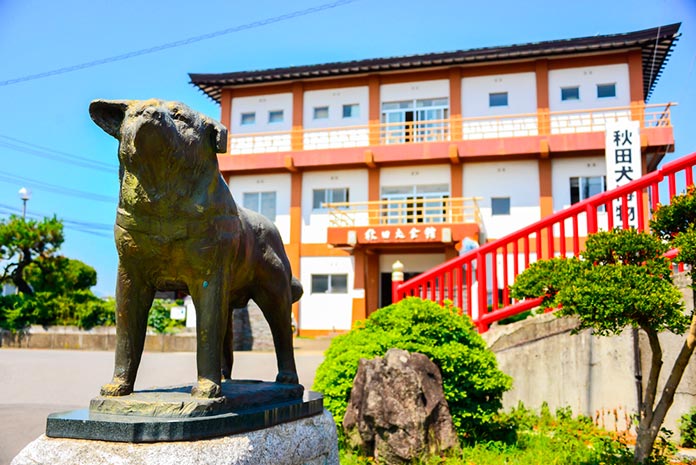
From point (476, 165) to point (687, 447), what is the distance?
1714 centimetres

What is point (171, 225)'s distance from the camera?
9.02 feet

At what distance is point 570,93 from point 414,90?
5960 mm

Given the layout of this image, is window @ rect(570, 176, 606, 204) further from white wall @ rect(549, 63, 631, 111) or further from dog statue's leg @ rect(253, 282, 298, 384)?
dog statue's leg @ rect(253, 282, 298, 384)

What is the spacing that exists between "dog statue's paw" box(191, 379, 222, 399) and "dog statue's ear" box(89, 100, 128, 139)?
1253 millimetres

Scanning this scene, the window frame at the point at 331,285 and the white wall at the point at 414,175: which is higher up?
the white wall at the point at 414,175

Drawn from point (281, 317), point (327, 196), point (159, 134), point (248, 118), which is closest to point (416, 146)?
point (327, 196)

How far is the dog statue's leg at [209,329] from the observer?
112 inches

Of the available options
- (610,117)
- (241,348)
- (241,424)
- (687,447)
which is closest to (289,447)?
(241,424)

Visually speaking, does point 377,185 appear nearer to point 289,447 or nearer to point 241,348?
point 241,348

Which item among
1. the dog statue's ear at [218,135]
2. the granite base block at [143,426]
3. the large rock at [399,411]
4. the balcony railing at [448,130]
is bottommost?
the large rock at [399,411]

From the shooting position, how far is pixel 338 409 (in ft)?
20.5

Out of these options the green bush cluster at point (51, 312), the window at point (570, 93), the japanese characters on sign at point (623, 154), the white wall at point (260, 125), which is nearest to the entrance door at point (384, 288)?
the white wall at point (260, 125)

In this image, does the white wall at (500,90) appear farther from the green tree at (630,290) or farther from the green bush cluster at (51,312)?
the green tree at (630,290)

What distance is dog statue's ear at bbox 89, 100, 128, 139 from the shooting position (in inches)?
107
